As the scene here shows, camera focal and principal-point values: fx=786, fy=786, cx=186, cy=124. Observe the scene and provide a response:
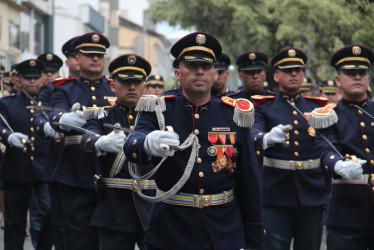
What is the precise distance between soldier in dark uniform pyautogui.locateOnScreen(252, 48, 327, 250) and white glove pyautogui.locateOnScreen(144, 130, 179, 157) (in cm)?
301

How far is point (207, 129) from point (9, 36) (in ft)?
101

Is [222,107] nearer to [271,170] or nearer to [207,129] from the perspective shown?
[207,129]

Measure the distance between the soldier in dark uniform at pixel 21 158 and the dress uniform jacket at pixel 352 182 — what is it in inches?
171

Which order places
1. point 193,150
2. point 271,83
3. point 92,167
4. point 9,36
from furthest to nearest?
1. point 9,36
2. point 271,83
3. point 92,167
4. point 193,150

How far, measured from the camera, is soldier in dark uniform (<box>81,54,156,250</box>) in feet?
23.0

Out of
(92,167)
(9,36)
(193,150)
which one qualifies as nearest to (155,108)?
(193,150)

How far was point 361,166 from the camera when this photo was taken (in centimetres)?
668

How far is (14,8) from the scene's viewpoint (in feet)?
117

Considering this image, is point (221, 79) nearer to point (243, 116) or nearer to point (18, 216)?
point (18, 216)

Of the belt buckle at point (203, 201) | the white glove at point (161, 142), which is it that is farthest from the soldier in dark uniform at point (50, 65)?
the white glove at point (161, 142)

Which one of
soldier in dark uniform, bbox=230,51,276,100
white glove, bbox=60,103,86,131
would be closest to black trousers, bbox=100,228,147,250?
white glove, bbox=60,103,86,131

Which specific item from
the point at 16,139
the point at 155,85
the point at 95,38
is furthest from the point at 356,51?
the point at 155,85

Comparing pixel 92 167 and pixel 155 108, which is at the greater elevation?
pixel 155 108

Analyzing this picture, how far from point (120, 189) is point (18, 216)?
3.33 meters
